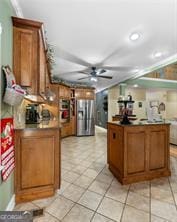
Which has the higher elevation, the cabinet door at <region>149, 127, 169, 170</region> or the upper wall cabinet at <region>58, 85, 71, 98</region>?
the upper wall cabinet at <region>58, 85, 71, 98</region>

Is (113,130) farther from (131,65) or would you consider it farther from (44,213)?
(131,65)

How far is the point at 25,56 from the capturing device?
2246mm

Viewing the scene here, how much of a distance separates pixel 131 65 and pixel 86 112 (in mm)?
3117

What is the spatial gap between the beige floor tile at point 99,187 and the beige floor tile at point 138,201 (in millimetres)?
390

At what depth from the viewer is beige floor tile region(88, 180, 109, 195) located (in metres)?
2.54

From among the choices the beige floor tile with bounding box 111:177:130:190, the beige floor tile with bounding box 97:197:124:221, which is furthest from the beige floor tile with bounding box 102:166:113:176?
the beige floor tile with bounding box 97:197:124:221

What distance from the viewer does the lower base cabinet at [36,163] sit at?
7.32 ft

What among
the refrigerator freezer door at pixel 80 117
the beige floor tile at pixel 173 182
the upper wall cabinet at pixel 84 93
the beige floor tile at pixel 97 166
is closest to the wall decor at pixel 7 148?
the beige floor tile at pixel 97 166

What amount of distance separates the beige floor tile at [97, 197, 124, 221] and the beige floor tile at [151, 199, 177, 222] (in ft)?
1.33

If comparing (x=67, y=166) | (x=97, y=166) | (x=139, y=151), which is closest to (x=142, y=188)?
(x=139, y=151)

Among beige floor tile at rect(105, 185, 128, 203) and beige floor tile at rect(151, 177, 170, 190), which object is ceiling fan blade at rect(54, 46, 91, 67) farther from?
beige floor tile at rect(151, 177, 170, 190)

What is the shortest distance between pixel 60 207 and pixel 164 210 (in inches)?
50.8

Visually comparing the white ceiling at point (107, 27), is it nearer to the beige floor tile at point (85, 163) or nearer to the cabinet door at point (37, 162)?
the cabinet door at point (37, 162)

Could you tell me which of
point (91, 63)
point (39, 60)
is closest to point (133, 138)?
point (39, 60)
